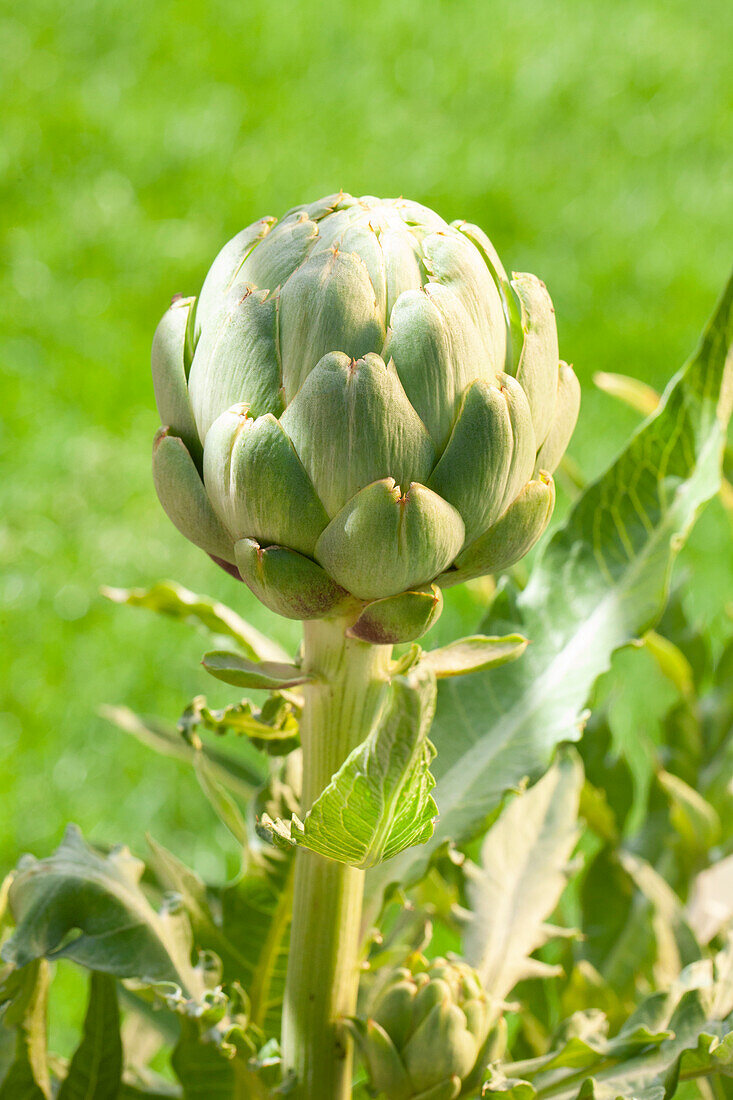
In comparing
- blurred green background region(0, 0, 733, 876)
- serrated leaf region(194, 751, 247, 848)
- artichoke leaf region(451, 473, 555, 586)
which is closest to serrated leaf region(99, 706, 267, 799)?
serrated leaf region(194, 751, 247, 848)

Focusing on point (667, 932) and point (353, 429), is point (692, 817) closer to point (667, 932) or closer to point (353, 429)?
point (667, 932)

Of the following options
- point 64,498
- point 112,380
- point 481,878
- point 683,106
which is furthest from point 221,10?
point 481,878

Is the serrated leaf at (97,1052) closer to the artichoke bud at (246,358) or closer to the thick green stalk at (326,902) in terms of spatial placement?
the thick green stalk at (326,902)

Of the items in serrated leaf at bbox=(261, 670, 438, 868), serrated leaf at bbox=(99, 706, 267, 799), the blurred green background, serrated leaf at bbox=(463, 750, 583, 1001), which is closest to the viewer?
Answer: serrated leaf at bbox=(261, 670, 438, 868)

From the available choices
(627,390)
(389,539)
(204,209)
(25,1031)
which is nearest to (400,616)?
(389,539)

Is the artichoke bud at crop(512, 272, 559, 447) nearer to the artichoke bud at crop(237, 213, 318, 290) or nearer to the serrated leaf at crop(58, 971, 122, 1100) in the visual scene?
the artichoke bud at crop(237, 213, 318, 290)

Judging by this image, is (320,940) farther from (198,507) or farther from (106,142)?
(106,142)
